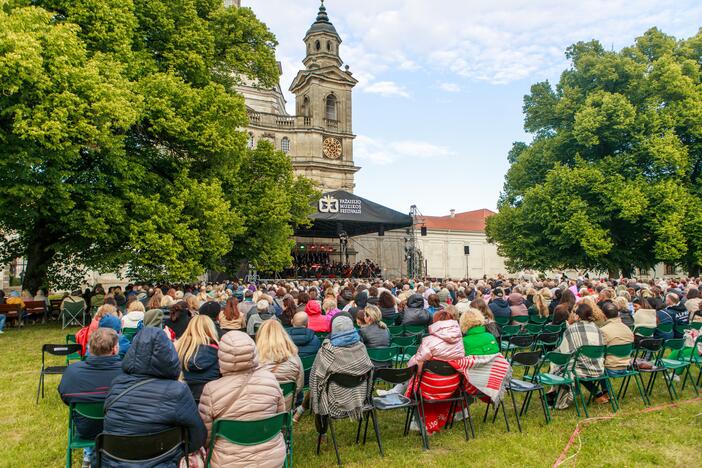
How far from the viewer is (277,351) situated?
4328 mm

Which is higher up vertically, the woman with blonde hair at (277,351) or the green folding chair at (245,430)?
the woman with blonde hair at (277,351)

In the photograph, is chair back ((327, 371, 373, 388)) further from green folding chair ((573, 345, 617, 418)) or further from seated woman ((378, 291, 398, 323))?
seated woman ((378, 291, 398, 323))

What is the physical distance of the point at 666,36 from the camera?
2519 centimetres

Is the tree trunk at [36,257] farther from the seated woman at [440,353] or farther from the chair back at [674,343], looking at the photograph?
the chair back at [674,343]

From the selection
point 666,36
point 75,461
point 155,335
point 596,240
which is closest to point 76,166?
point 75,461

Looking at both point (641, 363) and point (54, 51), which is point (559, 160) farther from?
point (54, 51)

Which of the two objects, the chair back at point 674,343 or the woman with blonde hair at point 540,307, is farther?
the woman with blonde hair at point 540,307

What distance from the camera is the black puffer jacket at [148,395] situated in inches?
118

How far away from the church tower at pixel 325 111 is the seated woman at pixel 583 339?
3400cm

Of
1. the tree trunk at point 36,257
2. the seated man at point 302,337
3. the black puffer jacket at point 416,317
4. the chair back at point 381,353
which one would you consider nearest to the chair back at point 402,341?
the chair back at point 381,353

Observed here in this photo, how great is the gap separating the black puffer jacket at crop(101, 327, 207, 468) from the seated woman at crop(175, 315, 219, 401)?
2.86 feet

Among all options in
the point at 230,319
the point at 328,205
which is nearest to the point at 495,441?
the point at 230,319

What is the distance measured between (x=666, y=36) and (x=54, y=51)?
2796cm

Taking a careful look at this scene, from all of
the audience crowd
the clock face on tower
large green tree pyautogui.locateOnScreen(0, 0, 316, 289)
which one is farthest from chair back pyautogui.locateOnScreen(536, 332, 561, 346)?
the clock face on tower
